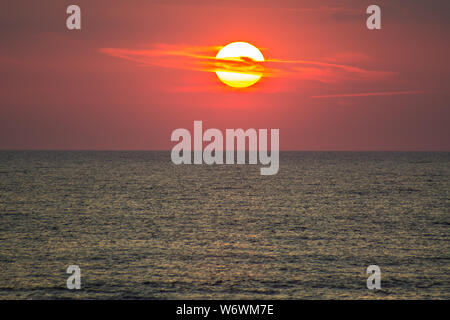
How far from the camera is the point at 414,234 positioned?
120 ft

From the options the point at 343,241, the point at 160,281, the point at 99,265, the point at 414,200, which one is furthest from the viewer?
the point at 414,200

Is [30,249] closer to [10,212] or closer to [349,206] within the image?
[10,212]

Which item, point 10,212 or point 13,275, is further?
point 10,212

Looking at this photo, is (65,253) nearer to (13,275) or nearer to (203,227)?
(13,275)

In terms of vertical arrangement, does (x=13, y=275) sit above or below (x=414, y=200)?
below

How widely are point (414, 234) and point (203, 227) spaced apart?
17.0 metres

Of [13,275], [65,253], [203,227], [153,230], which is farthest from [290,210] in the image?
[13,275]

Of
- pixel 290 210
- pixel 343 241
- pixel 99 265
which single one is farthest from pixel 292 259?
pixel 290 210

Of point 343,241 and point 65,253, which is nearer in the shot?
point 65,253

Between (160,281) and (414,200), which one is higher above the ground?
(414,200)

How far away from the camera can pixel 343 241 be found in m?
33.7

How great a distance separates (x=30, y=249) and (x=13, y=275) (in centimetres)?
634
